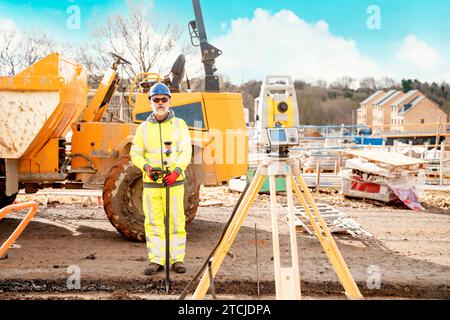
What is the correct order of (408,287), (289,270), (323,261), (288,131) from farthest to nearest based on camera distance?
1. (323,261)
2. (408,287)
3. (288,131)
4. (289,270)

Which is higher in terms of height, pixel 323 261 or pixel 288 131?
pixel 288 131

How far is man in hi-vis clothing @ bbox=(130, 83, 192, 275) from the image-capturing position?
19.7ft

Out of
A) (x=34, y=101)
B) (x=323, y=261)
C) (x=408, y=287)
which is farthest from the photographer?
(x=34, y=101)

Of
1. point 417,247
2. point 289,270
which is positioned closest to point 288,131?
point 289,270

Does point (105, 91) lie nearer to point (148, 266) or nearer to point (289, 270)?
point (148, 266)

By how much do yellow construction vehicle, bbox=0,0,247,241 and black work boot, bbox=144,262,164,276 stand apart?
1338 millimetres

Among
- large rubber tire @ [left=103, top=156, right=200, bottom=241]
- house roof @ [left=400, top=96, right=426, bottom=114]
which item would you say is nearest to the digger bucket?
large rubber tire @ [left=103, top=156, right=200, bottom=241]

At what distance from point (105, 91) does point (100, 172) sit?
123cm

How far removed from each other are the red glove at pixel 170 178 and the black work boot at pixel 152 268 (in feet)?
3.07

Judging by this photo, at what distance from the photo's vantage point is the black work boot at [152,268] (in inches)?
231

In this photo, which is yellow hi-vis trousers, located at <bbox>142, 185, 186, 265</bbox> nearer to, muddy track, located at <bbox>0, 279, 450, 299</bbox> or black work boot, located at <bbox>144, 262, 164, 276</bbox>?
black work boot, located at <bbox>144, 262, 164, 276</bbox>

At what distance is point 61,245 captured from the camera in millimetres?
7305

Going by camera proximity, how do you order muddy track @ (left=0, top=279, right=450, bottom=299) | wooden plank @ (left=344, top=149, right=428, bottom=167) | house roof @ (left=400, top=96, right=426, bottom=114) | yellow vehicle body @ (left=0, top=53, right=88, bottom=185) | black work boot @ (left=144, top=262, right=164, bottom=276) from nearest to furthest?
muddy track @ (left=0, top=279, right=450, bottom=299) → black work boot @ (left=144, top=262, right=164, bottom=276) → yellow vehicle body @ (left=0, top=53, right=88, bottom=185) → wooden plank @ (left=344, top=149, right=428, bottom=167) → house roof @ (left=400, top=96, right=426, bottom=114)

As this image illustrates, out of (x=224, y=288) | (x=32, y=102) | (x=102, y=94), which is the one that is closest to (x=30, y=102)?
(x=32, y=102)
